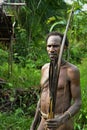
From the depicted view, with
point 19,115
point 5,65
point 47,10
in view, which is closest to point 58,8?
point 47,10

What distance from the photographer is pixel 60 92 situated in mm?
2707

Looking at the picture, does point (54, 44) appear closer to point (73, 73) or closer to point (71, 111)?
point (73, 73)

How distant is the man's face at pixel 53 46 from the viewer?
2545mm

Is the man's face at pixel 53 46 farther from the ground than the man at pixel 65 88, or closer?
farther from the ground

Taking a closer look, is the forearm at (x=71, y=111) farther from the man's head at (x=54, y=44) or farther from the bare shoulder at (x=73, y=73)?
the man's head at (x=54, y=44)

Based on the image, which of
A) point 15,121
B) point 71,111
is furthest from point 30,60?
point 71,111

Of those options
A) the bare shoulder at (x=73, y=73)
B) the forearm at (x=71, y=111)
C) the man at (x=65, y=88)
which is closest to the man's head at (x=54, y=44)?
the man at (x=65, y=88)

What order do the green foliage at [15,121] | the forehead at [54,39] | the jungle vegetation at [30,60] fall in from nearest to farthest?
1. the forehead at [54,39]
2. the green foliage at [15,121]
3. the jungle vegetation at [30,60]

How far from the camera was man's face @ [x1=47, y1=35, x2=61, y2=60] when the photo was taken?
2.54 meters

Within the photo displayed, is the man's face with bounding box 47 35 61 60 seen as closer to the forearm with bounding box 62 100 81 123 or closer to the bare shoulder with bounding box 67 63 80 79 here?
the bare shoulder with bounding box 67 63 80 79

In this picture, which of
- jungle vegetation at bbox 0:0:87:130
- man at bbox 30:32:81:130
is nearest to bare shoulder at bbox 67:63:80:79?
man at bbox 30:32:81:130

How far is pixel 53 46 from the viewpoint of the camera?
260cm

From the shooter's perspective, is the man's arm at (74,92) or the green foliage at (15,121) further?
the green foliage at (15,121)

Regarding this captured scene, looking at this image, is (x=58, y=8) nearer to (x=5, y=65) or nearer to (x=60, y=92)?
(x=5, y=65)
